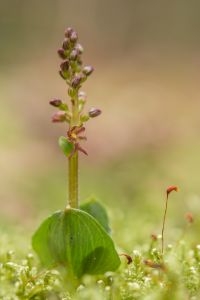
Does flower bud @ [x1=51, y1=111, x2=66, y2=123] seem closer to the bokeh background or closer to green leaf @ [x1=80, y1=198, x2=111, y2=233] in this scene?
green leaf @ [x1=80, y1=198, x2=111, y2=233]

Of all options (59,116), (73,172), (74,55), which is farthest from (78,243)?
(74,55)

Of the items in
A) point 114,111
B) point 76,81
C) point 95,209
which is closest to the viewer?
point 76,81

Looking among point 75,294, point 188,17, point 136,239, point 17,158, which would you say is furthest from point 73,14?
point 75,294

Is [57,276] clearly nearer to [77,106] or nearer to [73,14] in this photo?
[77,106]

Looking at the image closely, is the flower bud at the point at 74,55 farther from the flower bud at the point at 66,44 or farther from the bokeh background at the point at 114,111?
the bokeh background at the point at 114,111

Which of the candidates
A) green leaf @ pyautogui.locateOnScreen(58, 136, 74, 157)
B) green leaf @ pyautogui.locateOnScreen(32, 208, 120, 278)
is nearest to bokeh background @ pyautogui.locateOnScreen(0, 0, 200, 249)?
green leaf @ pyautogui.locateOnScreen(32, 208, 120, 278)

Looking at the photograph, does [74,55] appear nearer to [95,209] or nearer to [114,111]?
[95,209]

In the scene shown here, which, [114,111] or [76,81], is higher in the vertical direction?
[114,111]
